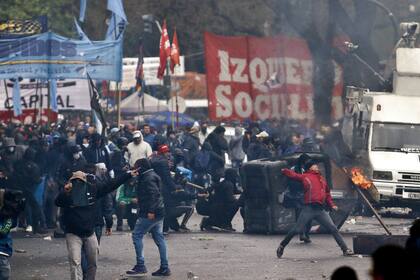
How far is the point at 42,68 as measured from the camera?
24.0 m

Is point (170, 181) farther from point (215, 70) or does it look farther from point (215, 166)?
point (215, 70)

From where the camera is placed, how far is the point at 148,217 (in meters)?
14.4

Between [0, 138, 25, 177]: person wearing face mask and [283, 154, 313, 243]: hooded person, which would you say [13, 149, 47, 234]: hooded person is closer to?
[0, 138, 25, 177]: person wearing face mask

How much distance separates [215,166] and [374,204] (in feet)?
9.96

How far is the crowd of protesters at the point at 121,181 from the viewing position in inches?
495

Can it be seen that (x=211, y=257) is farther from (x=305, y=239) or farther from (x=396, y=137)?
(x=396, y=137)

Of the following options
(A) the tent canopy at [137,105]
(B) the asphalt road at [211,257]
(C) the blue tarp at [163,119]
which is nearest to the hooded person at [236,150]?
(C) the blue tarp at [163,119]

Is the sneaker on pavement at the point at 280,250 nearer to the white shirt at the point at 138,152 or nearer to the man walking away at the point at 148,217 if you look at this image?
the man walking away at the point at 148,217

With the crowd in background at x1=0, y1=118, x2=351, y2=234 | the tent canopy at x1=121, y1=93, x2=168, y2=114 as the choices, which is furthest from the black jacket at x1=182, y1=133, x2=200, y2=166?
the tent canopy at x1=121, y1=93, x2=168, y2=114

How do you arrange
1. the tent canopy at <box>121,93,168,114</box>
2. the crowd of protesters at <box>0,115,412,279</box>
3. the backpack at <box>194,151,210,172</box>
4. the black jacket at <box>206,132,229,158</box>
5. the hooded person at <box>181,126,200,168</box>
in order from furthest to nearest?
the tent canopy at <box>121,93,168,114</box> → the hooded person at <box>181,126,200,168</box> → the backpack at <box>194,151,210,172</box> → the black jacket at <box>206,132,229,158</box> → the crowd of protesters at <box>0,115,412,279</box>

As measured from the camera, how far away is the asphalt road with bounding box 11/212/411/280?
1466 centimetres

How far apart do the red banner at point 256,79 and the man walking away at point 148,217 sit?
42.5 ft

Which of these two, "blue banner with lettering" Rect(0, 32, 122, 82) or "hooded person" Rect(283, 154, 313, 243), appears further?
"blue banner with lettering" Rect(0, 32, 122, 82)

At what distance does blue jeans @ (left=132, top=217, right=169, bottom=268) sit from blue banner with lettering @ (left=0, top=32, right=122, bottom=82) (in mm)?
9766
